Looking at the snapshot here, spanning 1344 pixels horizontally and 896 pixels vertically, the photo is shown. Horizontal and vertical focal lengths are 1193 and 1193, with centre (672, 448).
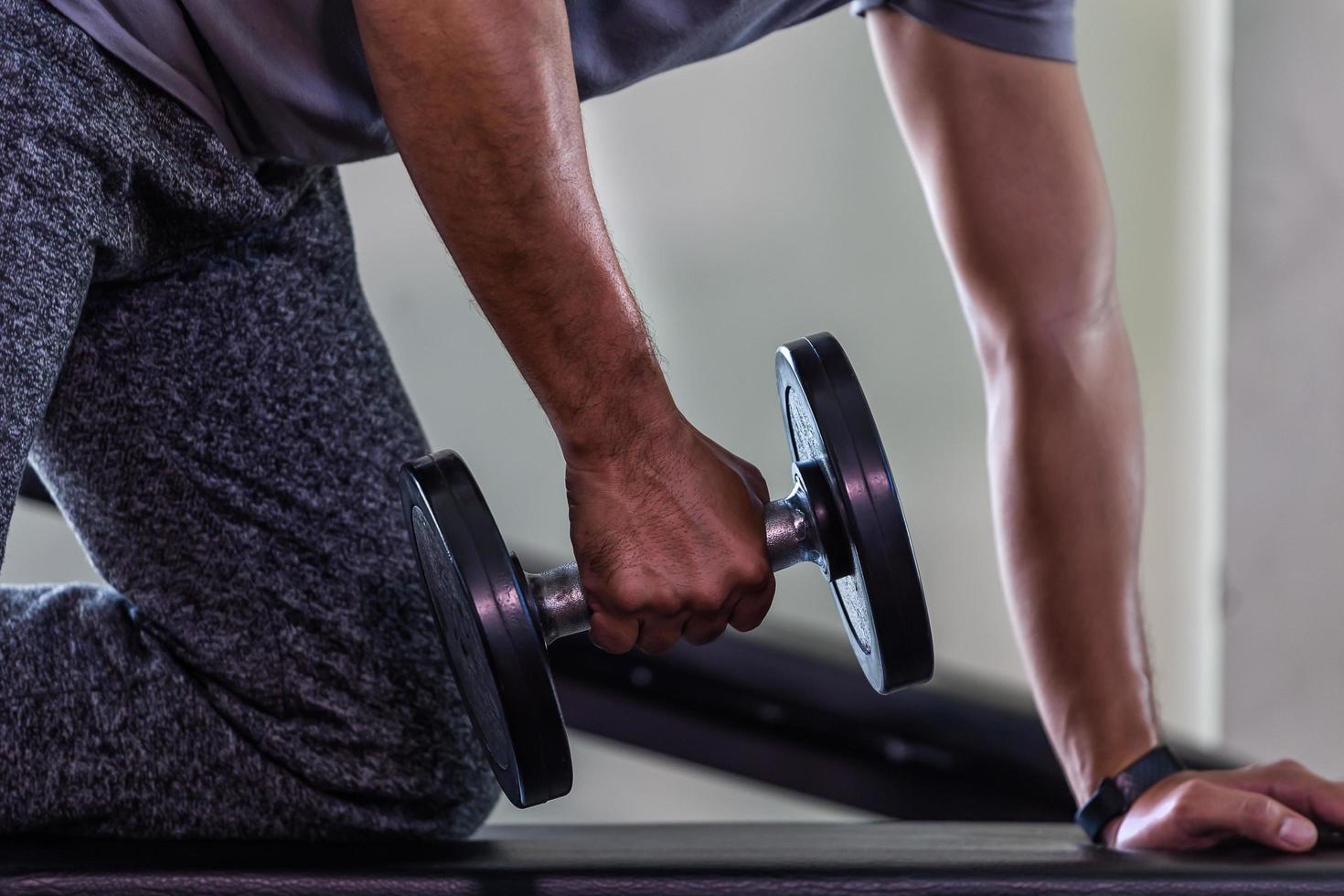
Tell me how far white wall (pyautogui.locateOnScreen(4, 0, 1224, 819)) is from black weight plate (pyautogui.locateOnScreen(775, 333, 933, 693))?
1403mm

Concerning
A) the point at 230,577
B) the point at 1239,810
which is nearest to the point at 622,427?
the point at 230,577

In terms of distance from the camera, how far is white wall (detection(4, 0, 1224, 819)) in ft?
7.10

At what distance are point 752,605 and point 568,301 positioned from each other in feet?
0.70

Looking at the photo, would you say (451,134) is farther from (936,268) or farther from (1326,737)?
(1326,737)

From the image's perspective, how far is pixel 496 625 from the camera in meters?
0.65

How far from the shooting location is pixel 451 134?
66cm

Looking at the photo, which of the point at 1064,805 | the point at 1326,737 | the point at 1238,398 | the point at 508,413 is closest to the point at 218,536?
the point at 1064,805

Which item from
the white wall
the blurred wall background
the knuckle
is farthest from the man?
the blurred wall background

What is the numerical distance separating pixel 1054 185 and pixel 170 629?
0.83m

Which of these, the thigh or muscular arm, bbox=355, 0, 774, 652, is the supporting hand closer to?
muscular arm, bbox=355, 0, 774, 652

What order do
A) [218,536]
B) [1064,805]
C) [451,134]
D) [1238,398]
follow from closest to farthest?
[451,134] → [218,536] → [1064,805] → [1238,398]

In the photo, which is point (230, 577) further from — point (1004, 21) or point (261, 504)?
point (1004, 21)

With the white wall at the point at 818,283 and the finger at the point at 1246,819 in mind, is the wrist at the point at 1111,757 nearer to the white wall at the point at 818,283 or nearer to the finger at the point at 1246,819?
the finger at the point at 1246,819

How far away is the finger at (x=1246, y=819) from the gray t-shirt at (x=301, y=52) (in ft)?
2.12
